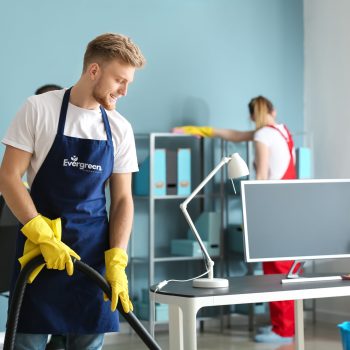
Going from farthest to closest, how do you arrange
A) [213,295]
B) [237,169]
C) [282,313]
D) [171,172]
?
[171,172] → [282,313] → [237,169] → [213,295]

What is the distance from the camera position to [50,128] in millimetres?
2320

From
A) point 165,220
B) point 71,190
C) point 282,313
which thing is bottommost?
point 282,313

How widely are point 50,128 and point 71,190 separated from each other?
197 mm

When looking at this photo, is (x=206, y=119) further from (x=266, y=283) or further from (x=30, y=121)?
(x=30, y=121)

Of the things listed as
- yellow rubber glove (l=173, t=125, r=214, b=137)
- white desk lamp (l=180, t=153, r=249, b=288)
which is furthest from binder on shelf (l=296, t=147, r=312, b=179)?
white desk lamp (l=180, t=153, r=249, b=288)

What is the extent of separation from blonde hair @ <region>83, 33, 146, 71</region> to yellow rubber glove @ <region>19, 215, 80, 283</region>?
50 cm

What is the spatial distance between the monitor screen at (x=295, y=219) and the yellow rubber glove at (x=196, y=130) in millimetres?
2142

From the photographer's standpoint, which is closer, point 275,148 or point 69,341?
point 69,341

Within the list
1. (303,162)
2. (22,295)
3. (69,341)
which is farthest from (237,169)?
(303,162)

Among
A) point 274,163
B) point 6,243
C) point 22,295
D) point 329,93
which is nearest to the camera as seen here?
point 22,295

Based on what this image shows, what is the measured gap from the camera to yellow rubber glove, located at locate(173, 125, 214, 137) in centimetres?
555

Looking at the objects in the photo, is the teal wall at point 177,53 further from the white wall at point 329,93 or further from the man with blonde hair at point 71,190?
the man with blonde hair at point 71,190

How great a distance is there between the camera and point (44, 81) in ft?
16.9

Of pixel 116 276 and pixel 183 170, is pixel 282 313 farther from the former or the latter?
pixel 116 276
